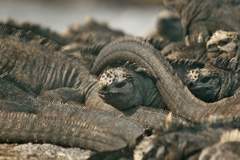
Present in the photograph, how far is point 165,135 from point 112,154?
3.40 ft

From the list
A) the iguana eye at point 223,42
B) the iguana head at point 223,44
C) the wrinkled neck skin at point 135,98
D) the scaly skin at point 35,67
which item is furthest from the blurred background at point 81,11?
the wrinkled neck skin at point 135,98

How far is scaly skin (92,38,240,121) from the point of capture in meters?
11.3

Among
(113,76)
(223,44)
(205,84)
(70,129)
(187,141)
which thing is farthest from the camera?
(223,44)

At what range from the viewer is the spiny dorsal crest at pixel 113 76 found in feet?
38.3

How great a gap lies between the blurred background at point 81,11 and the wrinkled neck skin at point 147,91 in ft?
51.1

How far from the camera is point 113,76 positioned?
38.6 feet

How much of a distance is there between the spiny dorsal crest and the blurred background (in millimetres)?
15845

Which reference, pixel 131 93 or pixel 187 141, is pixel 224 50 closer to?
pixel 131 93

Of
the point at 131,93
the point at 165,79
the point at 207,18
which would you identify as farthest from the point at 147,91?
the point at 207,18

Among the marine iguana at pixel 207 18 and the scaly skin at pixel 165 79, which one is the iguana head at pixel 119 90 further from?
the marine iguana at pixel 207 18

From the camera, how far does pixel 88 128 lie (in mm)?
10781

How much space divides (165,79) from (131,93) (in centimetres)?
63

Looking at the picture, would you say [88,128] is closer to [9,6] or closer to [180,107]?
[180,107]

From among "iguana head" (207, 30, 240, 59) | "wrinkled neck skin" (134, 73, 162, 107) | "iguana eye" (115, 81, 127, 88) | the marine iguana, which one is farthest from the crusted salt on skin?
"iguana eye" (115, 81, 127, 88)
